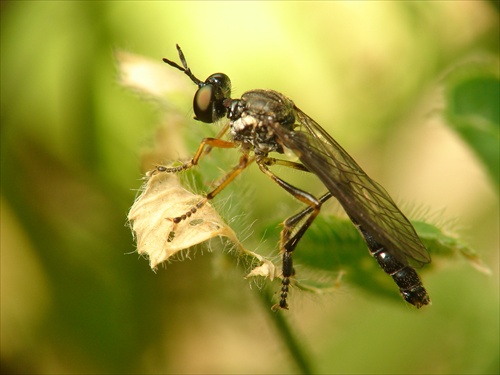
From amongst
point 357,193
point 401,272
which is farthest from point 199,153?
point 401,272

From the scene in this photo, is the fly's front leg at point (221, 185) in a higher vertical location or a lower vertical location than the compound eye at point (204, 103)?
lower

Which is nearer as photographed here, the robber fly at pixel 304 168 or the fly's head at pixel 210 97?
the robber fly at pixel 304 168

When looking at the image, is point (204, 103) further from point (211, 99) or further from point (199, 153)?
point (199, 153)

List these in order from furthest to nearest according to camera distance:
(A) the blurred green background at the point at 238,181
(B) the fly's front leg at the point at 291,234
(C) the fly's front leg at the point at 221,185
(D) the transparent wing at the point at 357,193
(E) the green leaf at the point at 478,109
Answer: (A) the blurred green background at the point at 238,181 → (E) the green leaf at the point at 478,109 → (B) the fly's front leg at the point at 291,234 → (D) the transparent wing at the point at 357,193 → (C) the fly's front leg at the point at 221,185

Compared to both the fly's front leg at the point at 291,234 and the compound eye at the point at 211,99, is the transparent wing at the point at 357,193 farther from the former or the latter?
the compound eye at the point at 211,99

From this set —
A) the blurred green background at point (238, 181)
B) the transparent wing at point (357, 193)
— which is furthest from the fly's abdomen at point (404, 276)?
the blurred green background at point (238, 181)

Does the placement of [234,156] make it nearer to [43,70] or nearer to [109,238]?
[109,238]

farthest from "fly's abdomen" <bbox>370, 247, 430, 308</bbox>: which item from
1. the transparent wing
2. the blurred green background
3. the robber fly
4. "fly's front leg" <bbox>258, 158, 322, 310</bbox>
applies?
the blurred green background

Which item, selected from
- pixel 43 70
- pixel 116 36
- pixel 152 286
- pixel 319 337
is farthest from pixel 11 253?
pixel 319 337
